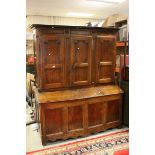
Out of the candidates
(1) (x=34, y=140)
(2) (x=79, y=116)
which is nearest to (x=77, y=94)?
(2) (x=79, y=116)

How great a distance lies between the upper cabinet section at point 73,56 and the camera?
327 cm

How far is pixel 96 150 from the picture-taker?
118 inches

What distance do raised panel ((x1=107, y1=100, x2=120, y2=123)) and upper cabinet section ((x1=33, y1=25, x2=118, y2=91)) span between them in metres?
0.47

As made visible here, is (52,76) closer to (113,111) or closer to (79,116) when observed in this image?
(79,116)

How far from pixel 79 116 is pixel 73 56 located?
1123mm

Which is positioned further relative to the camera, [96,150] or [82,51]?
[82,51]

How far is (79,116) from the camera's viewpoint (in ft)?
11.2

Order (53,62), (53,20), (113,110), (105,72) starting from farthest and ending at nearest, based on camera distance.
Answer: (53,20) < (105,72) < (113,110) < (53,62)

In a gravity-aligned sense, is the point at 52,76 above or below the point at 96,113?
above

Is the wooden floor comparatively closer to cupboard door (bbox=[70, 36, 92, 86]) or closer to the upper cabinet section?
the upper cabinet section
